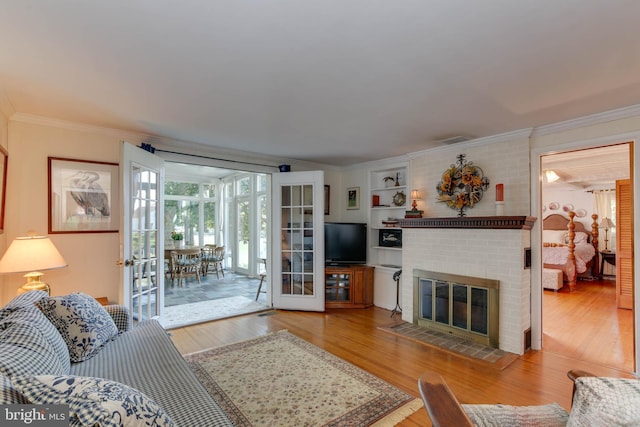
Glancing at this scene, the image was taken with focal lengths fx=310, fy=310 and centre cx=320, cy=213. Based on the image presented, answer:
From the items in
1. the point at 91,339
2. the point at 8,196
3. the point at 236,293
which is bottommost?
the point at 236,293

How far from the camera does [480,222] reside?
3371mm

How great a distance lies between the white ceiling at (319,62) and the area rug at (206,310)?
8.10ft

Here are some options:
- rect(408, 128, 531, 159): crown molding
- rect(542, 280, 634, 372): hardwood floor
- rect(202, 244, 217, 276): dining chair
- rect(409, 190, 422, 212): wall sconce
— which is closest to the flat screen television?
rect(409, 190, 422, 212): wall sconce

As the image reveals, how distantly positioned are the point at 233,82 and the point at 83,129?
2023 mm

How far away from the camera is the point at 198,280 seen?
6.74 metres

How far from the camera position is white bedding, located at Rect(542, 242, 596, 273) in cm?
623

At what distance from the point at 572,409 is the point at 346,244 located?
4036mm

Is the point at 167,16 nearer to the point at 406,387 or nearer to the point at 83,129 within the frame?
the point at 83,129

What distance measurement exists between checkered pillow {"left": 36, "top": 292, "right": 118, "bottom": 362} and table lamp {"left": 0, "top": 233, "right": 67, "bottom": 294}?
59 cm

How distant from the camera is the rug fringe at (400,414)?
2.02 meters

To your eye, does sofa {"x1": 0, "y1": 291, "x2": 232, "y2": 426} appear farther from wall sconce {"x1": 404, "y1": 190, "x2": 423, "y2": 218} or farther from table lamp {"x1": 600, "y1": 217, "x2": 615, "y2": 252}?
table lamp {"x1": 600, "y1": 217, "x2": 615, "y2": 252}

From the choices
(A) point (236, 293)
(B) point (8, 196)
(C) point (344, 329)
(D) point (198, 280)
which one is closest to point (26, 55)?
(B) point (8, 196)

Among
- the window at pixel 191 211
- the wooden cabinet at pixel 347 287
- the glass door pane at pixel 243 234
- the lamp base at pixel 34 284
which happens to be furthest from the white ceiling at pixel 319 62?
the window at pixel 191 211

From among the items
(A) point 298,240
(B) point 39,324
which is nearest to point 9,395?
(B) point 39,324
